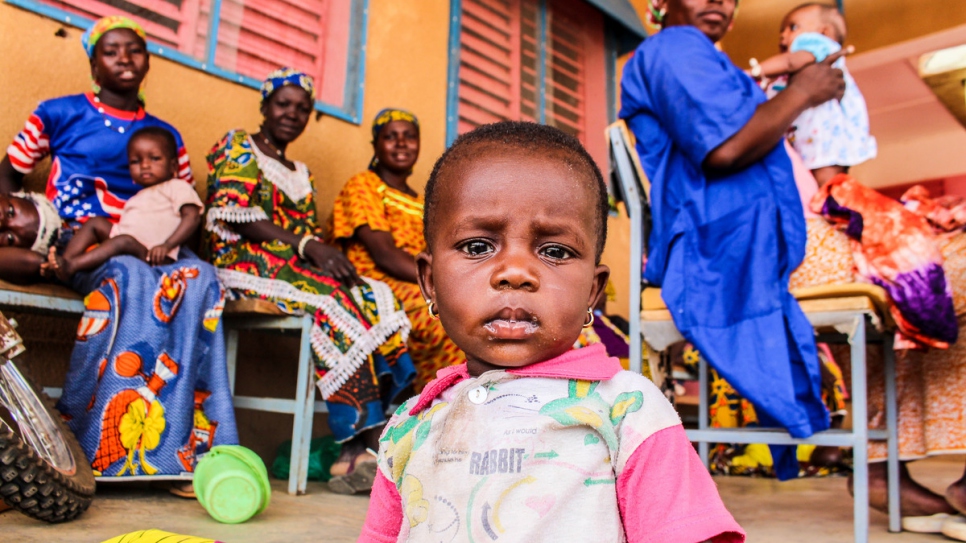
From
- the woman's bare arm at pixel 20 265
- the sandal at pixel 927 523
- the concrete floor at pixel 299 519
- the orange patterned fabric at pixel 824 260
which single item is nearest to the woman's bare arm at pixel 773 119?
the orange patterned fabric at pixel 824 260

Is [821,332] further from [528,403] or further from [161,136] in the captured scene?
[161,136]

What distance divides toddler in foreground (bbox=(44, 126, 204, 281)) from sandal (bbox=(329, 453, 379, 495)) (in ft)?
3.29

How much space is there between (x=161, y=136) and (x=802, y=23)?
2.48 metres

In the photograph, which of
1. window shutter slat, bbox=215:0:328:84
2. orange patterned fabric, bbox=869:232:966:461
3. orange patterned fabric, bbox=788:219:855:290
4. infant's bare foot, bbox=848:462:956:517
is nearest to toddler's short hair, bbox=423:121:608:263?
orange patterned fabric, bbox=788:219:855:290

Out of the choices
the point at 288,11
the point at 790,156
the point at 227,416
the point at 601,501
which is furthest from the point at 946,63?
the point at 288,11

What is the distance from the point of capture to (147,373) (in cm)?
239

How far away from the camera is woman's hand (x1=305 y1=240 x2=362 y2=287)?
3004mm

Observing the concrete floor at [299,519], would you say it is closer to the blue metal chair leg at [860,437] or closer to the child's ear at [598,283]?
the blue metal chair leg at [860,437]

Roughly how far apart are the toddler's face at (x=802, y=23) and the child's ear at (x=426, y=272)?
2.26 meters

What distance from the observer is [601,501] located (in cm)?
90

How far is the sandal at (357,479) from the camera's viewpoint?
2617mm

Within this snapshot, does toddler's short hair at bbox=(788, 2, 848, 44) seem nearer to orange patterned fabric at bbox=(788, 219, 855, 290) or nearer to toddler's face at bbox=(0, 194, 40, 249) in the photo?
orange patterned fabric at bbox=(788, 219, 855, 290)

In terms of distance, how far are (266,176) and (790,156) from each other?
203cm

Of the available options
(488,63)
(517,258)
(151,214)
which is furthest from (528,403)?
(488,63)
